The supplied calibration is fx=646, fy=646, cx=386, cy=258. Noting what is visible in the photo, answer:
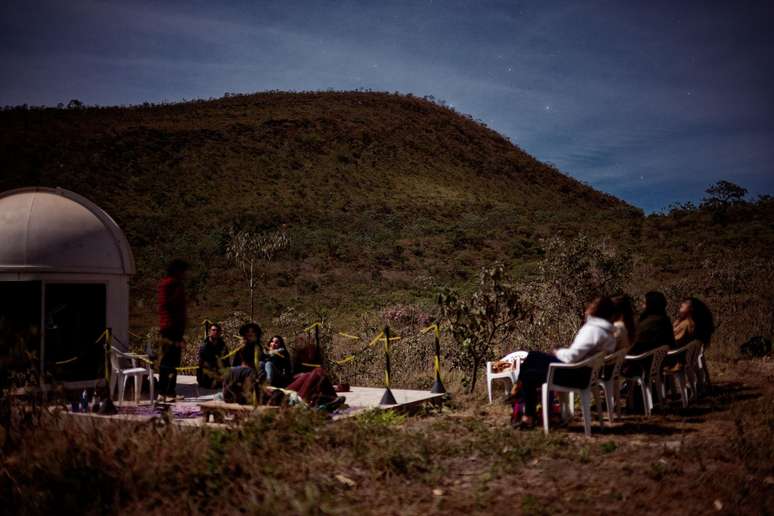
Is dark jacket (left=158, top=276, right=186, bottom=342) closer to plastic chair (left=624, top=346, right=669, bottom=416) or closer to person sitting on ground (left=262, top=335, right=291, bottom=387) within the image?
person sitting on ground (left=262, top=335, right=291, bottom=387)

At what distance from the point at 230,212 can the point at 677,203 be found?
25.0 meters

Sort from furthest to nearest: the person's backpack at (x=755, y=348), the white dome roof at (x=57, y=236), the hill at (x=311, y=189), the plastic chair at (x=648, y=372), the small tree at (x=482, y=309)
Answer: the hill at (x=311, y=189) → the person's backpack at (x=755, y=348) → the small tree at (x=482, y=309) → the white dome roof at (x=57, y=236) → the plastic chair at (x=648, y=372)

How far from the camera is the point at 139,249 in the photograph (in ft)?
104

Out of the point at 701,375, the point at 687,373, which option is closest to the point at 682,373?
the point at 687,373

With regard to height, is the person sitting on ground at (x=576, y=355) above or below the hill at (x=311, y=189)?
below

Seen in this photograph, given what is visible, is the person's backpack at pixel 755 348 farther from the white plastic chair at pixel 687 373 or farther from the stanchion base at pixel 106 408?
the stanchion base at pixel 106 408

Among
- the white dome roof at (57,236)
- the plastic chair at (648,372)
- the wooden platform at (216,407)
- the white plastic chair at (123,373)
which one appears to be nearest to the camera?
the wooden platform at (216,407)

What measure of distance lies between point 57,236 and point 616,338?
292 inches

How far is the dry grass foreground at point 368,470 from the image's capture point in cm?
427

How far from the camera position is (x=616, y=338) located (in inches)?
271

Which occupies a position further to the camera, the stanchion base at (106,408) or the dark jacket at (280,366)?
the dark jacket at (280,366)

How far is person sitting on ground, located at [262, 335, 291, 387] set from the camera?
7.95 m

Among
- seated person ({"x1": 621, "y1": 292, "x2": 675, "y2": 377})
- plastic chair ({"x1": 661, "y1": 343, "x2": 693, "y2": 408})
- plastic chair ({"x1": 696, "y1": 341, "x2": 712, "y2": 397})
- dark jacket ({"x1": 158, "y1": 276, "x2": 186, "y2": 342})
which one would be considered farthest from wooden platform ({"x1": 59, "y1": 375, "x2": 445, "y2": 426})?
plastic chair ({"x1": 696, "y1": 341, "x2": 712, "y2": 397})

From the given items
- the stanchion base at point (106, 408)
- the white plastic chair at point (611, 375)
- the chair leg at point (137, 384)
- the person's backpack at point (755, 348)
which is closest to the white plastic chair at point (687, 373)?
the white plastic chair at point (611, 375)
